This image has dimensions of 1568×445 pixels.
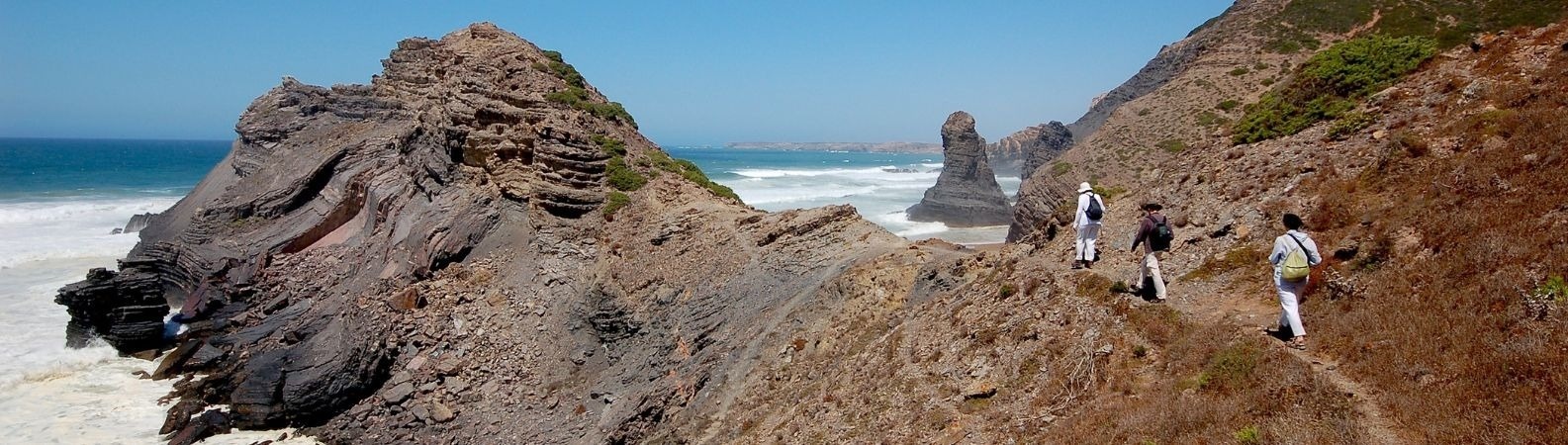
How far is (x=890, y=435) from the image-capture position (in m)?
10.1

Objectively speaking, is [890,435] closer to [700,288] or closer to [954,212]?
[700,288]

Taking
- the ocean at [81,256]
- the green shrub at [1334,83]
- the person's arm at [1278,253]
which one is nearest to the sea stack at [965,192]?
the ocean at [81,256]

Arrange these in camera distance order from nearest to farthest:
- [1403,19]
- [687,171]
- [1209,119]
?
[687,171] < [1403,19] < [1209,119]

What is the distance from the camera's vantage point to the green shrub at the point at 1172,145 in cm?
3747

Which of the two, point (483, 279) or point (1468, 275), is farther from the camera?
point (483, 279)

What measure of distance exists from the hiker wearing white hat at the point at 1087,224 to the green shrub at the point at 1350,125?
3.62m

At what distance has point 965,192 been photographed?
67.6 m

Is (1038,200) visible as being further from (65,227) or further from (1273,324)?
(65,227)

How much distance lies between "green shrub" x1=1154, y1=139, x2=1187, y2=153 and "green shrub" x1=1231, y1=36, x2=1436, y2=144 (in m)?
24.3

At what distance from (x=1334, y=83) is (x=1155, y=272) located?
21.1 ft

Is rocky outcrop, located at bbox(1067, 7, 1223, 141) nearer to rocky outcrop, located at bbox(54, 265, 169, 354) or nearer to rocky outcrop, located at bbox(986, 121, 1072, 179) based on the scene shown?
rocky outcrop, located at bbox(986, 121, 1072, 179)

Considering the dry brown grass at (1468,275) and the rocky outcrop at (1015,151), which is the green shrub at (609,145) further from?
the rocky outcrop at (1015,151)

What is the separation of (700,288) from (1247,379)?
1320cm

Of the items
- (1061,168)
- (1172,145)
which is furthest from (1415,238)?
(1172,145)
